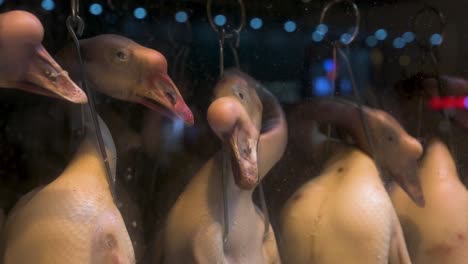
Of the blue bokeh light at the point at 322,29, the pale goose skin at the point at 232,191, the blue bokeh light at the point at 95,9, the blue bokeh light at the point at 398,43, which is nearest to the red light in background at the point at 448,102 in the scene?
the blue bokeh light at the point at 398,43

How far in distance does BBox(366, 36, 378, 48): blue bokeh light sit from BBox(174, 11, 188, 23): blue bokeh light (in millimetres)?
342

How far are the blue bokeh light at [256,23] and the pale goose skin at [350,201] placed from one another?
0.16 meters

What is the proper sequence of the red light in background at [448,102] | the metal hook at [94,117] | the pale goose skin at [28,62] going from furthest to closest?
the red light in background at [448,102], the metal hook at [94,117], the pale goose skin at [28,62]

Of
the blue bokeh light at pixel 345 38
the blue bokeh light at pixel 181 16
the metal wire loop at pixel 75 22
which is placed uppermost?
the metal wire loop at pixel 75 22

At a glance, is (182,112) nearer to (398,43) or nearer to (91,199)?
(91,199)

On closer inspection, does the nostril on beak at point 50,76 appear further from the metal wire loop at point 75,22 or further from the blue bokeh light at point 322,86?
the blue bokeh light at point 322,86

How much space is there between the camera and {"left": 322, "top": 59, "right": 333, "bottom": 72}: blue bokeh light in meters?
1.20

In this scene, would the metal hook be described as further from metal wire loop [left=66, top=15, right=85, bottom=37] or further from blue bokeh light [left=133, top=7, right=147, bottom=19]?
blue bokeh light [left=133, top=7, right=147, bottom=19]

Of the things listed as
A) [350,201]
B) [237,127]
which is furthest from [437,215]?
[237,127]

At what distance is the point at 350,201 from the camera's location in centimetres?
106

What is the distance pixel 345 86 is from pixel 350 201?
23 cm

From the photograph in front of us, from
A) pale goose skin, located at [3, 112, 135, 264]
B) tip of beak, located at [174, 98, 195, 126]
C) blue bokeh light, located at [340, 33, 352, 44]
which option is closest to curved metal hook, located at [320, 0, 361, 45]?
blue bokeh light, located at [340, 33, 352, 44]

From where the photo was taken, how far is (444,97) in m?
1.23

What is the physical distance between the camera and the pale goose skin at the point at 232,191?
2.96ft
